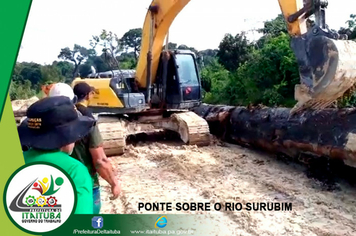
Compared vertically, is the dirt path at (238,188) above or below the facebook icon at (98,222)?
below

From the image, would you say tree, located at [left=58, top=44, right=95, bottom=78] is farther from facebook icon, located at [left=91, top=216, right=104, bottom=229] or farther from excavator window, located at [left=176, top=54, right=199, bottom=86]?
facebook icon, located at [left=91, top=216, right=104, bottom=229]

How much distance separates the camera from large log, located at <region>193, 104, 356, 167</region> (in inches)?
157

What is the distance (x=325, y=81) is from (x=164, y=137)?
416cm

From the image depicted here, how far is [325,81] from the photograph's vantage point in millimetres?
3545

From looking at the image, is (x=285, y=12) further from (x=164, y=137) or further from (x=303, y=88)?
(x=164, y=137)

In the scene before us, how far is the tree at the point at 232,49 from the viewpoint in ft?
59.9

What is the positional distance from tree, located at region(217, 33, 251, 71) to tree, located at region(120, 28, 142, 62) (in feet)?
37.2

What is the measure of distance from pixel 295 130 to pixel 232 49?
14.2 meters

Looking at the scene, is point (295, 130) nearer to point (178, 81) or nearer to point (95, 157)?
point (178, 81)

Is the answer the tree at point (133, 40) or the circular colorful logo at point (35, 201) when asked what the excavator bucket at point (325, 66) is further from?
the tree at point (133, 40)

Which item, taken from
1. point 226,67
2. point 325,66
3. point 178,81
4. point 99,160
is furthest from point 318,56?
point 226,67

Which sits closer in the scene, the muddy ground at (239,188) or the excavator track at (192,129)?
the muddy ground at (239,188)

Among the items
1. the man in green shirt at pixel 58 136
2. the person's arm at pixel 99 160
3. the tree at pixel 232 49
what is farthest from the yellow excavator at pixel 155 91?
the tree at pixel 232 49

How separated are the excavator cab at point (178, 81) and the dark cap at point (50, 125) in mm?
5013
